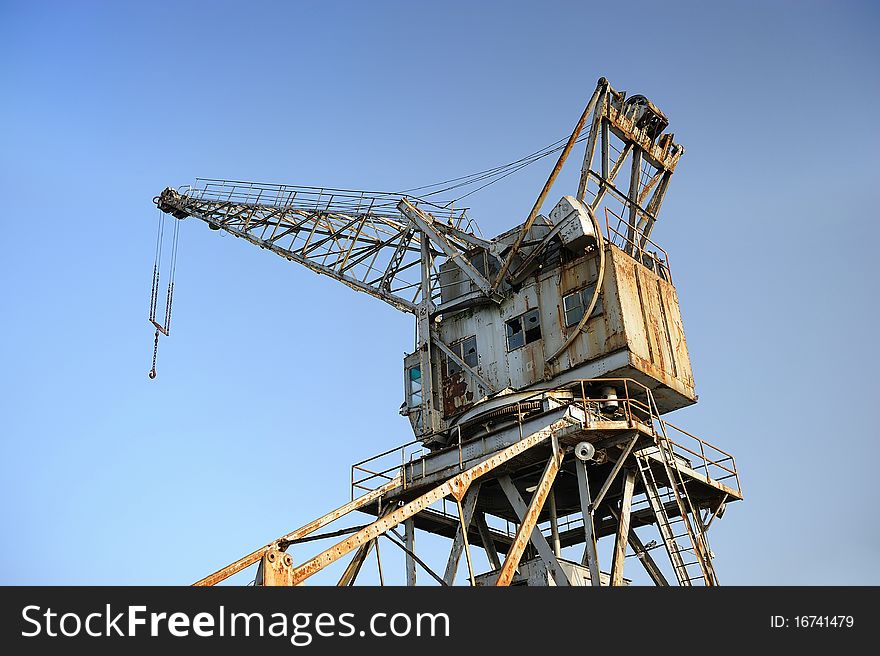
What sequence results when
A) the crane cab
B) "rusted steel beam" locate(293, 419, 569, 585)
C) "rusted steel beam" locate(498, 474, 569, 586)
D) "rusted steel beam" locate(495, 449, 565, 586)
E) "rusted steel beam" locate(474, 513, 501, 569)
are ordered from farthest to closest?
"rusted steel beam" locate(474, 513, 501, 569) < the crane cab < "rusted steel beam" locate(498, 474, 569, 586) < "rusted steel beam" locate(495, 449, 565, 586) < "rusted steel beam" locate(293, 419, 569, 585)

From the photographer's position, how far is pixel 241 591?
1791 cm

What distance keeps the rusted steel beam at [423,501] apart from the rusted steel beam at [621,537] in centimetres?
280

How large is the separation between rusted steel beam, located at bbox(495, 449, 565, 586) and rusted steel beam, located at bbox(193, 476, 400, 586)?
4.85m

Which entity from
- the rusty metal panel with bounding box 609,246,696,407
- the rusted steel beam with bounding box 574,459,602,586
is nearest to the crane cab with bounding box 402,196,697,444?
the rusty metal panel with bounding box 609,246,696,407

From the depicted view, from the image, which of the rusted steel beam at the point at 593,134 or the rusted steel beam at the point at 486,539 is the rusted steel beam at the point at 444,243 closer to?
the rusted steel beam at the point at 593,134

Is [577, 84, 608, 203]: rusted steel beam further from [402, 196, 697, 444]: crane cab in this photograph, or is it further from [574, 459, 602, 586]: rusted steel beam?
[574, 459, 602, 586]: rusted steel beam

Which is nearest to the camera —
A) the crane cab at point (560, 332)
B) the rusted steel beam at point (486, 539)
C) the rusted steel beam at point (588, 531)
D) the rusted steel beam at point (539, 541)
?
the rusted steel beam at point (588, 531)

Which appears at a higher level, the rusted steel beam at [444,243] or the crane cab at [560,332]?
the rusted steel beam at [444,243]

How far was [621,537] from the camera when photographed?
27.5 metres

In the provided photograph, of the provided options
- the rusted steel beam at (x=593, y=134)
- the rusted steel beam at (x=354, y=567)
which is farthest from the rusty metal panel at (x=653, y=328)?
the rusted steel beam at (x=354, y=567)

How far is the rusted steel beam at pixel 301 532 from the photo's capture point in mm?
23500

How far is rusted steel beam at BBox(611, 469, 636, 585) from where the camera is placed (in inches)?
1063

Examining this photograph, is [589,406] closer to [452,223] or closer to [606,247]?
[606,247]
